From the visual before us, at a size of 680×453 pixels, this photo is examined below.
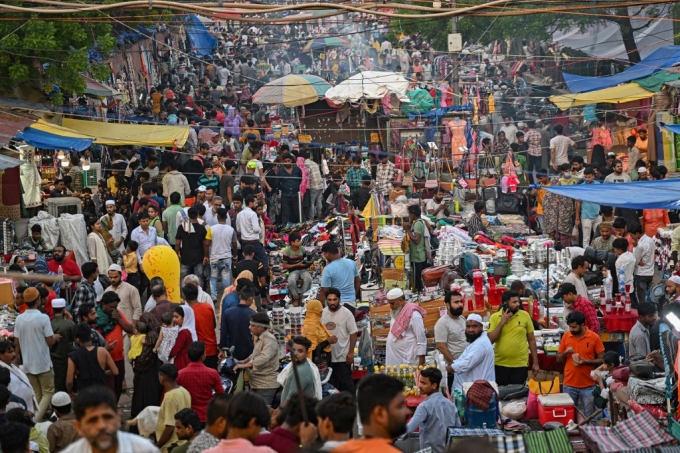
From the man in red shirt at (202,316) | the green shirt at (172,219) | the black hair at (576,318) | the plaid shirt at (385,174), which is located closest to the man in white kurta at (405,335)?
the black hair at (576,318)

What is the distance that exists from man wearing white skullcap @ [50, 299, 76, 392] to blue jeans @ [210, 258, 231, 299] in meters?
4.08

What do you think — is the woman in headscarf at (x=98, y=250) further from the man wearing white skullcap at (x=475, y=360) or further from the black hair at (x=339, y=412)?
the black hair at (x=339, y=412)

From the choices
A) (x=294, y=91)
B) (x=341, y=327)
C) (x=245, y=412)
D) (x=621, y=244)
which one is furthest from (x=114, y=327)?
(x=294, y=91)

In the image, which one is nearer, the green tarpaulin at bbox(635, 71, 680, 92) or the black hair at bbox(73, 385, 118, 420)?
the black hair at bbox(73, 385, 118, 420)

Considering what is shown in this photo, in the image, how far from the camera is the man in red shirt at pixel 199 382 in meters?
9.85

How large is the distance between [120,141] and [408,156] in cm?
565

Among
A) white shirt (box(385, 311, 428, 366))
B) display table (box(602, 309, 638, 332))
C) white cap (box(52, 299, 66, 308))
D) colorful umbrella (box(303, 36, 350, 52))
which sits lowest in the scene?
display table (box(602, 309, 638, 332))

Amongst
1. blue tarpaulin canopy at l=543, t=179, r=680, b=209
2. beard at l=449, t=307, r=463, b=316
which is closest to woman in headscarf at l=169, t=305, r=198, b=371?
beard at l=449, t=307, r=463, b=316

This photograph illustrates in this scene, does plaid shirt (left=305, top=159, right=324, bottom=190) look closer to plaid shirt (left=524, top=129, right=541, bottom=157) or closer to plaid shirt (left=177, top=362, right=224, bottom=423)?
plaid shirt (left=524, top=129, right=541, bottom=157)

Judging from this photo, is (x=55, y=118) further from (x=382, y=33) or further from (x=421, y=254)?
(x=382, y=33)

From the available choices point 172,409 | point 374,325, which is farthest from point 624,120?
point 172,409

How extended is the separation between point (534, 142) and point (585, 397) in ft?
44.0

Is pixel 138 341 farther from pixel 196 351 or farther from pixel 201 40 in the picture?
pixel 201 40

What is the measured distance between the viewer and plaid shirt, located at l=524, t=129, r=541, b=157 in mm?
23391
